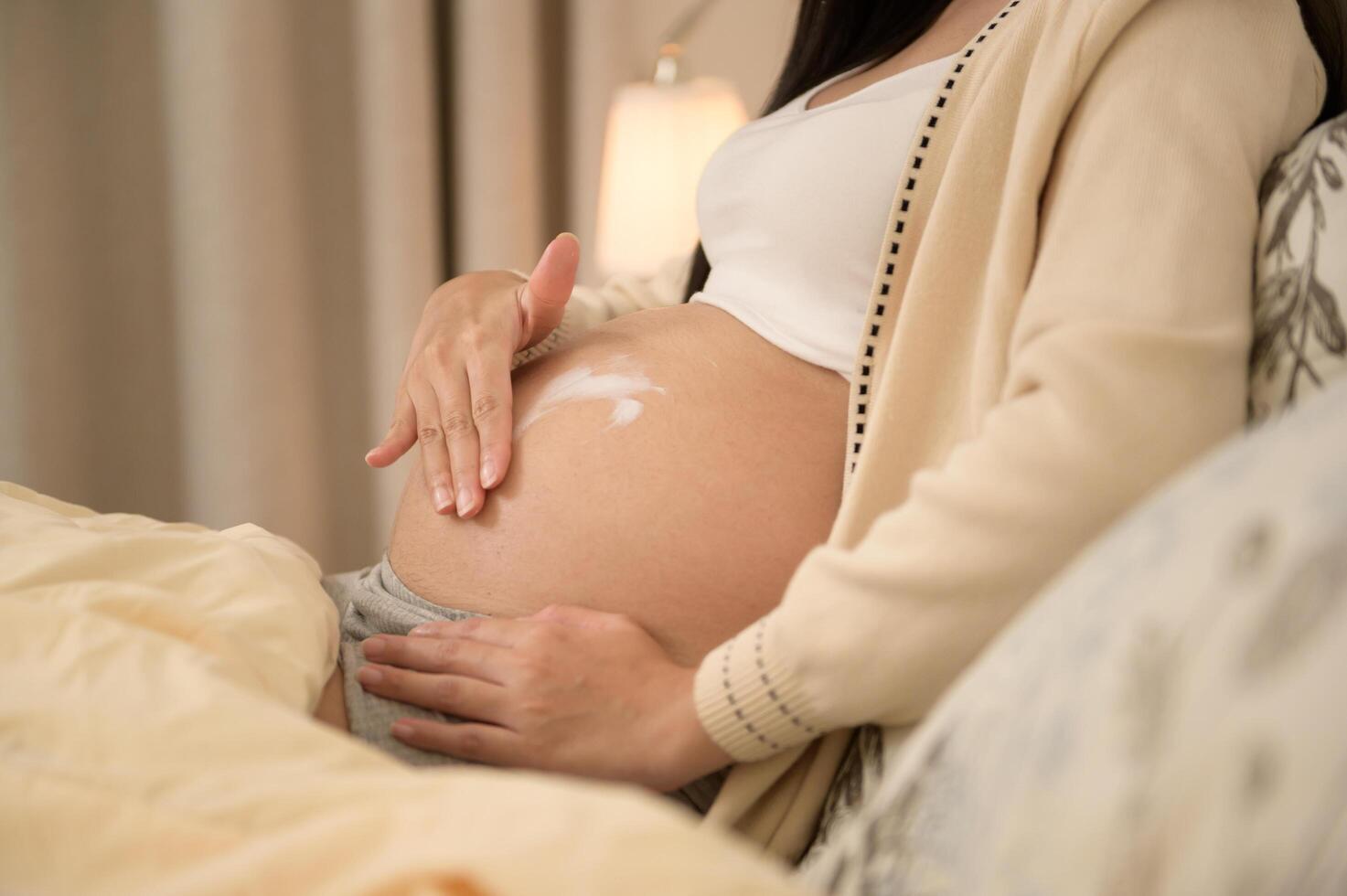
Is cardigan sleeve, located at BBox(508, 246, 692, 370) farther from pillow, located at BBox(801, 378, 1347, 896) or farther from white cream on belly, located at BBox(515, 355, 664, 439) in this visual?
pillow, located at BBox(801, 378, 1347, 896)

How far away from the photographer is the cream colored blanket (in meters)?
0.33

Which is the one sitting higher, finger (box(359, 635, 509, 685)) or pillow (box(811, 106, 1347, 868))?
pillow (box(811, 106, 1347, 868))

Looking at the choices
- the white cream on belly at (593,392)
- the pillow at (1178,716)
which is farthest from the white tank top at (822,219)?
the pillow at (1178,716)

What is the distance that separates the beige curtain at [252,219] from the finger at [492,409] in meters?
1.00

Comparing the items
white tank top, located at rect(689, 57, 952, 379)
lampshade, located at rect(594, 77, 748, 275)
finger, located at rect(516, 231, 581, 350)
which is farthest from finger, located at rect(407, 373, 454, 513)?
lampshade, located at rect(594, 77, 748, 275)

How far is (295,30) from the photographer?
178cm

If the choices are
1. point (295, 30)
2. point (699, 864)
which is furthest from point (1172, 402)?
point (295, 30)

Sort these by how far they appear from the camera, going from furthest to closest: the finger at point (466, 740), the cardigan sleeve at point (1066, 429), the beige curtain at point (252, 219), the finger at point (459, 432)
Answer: the beige curtain at point (252, 219)
the finger at point (459, 432)
the finger at point (466, 740)
the cardigan sleeve at point (1066, 429)

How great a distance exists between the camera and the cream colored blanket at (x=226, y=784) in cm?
33

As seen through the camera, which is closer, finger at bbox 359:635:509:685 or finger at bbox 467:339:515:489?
finger at bbox 359:635:509:685

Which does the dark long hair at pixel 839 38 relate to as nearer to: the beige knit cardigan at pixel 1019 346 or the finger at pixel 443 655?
the beige knit cardigan at pixel 1019 346

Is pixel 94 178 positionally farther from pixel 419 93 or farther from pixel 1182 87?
pixel 1182 87

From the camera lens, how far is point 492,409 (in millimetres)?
820

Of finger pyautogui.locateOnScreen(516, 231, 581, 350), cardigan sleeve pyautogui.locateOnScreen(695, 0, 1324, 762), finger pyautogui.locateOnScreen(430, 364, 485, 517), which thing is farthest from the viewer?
finger pyautogui.locateOnScreen(516, 231, 581, 350)
